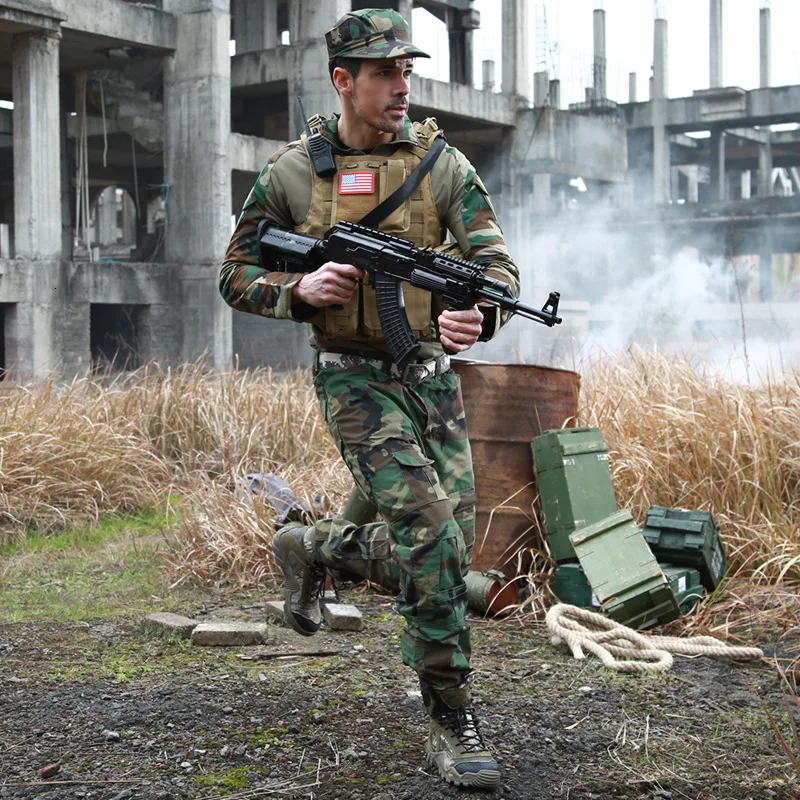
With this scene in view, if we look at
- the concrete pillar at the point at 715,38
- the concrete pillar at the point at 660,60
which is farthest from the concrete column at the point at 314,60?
the concrete pillar at the point at 715,38

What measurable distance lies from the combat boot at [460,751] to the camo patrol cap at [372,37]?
1907 millimetres

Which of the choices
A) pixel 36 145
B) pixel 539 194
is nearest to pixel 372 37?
pixel 36 145

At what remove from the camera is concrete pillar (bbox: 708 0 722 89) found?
37744 mm

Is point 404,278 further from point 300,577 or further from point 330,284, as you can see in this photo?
point 300,577

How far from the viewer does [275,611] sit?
5074 millimetres

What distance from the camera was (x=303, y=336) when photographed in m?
19.6

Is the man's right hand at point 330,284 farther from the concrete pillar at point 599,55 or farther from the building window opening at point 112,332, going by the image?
the concrete pillar at point 599,55

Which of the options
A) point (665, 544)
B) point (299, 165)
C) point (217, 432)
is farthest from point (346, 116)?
point (217, 432)

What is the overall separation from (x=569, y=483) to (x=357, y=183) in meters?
2.21

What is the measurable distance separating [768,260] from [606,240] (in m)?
4.52

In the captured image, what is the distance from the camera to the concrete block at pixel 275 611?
5.05m

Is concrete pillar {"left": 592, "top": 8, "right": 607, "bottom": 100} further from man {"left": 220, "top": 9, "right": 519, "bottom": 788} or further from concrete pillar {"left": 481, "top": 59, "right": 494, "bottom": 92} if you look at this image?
man {"left": 220, "top": 9, "right": 519, "bottom": 788}

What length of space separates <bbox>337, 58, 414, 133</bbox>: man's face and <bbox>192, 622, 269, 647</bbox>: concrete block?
218cm

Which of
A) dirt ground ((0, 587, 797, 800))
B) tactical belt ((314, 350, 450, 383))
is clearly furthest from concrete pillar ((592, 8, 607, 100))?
tactical belt ((314, 350, 450, 383))
